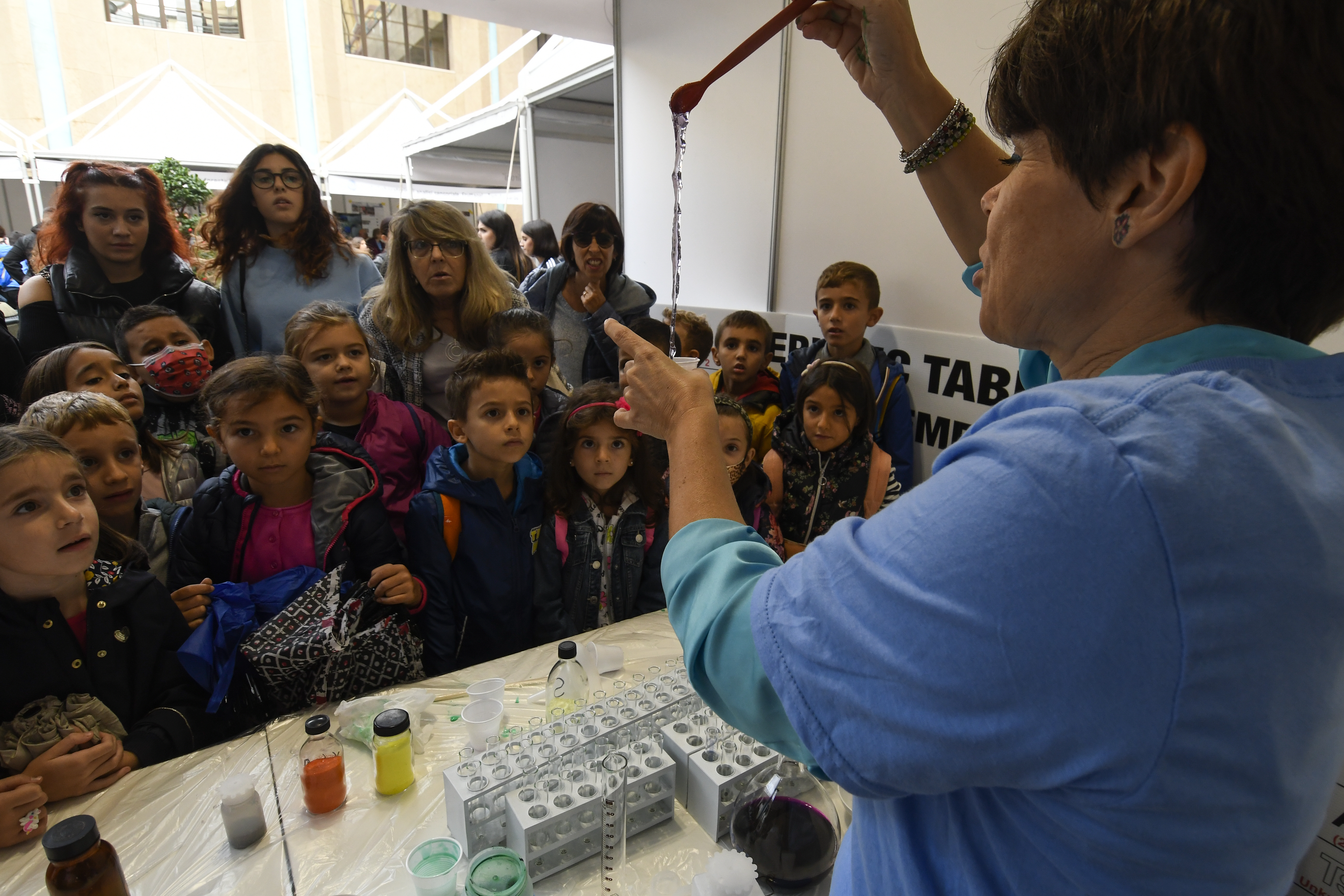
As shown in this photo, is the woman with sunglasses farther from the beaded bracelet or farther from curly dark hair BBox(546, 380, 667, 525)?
the beaded bracelet

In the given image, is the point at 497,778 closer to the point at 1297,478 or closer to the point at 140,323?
the point at 1297,478

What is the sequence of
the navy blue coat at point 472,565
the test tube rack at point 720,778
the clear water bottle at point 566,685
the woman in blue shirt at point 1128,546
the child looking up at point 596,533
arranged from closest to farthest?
1. the woman in blue shirt at point 1128,546
2. the test tube rack at point 720,778
3. the clear water bottle at point 566,685
4. the navy blue coat at point 472,565
5. the child looking up at point 596,533

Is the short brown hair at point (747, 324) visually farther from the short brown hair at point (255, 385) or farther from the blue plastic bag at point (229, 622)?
the blue plastic bag at point (229, 622)

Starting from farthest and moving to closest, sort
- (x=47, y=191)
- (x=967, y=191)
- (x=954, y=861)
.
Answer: (x=47, y=191), (x=967, y=191), (x=954, y=861)

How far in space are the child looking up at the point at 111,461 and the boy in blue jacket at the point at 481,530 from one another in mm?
648

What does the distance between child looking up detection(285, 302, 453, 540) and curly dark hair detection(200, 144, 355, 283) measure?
474 mm

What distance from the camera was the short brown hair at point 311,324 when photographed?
2336 mm

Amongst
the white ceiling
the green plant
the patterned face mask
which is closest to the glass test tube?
the patterned face mask

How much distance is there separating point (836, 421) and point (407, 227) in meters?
1.88

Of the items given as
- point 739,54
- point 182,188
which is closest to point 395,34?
point 182,188

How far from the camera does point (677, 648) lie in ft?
5.61

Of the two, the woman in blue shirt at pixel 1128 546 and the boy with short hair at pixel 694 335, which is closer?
the woman in blue shirt at pixel 1128 546

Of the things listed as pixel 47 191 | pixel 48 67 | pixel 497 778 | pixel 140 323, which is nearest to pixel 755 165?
pixel 140 323

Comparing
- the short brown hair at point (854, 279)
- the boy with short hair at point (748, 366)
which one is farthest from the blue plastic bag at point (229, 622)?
the short brown hair at point (854, 279)
